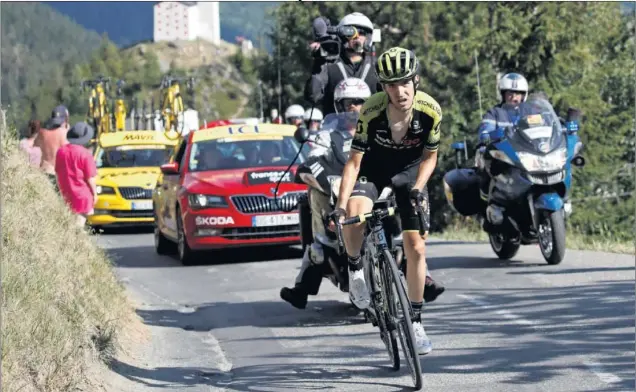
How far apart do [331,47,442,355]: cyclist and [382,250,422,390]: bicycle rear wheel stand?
175 millimetres

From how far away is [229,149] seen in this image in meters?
16.5

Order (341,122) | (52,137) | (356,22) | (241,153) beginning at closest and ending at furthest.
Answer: (341,122)
(356,22)
(52,137)
(241,153)

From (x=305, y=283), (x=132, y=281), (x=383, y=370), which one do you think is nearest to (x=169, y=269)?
(x=132, y=281)

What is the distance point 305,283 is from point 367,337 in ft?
4.27

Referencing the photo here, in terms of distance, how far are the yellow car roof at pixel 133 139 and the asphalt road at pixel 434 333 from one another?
1069 cm

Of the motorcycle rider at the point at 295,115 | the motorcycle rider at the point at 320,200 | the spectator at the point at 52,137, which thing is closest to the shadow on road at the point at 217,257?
the spectator at the point at 52,137

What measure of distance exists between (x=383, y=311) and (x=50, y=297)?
2.06 m

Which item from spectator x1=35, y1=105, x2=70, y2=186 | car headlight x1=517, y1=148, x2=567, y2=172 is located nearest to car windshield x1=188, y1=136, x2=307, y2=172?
spectator x1=35, y1=105, x2=70, y2=186

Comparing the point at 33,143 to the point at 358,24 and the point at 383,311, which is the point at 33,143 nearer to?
the point at 358,24

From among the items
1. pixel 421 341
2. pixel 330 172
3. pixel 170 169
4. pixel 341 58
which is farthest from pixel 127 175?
pixel 421 341

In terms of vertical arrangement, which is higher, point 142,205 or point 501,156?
point 501,156

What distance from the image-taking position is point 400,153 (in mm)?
7840

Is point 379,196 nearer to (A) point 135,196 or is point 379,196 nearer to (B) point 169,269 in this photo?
(B) point 169,269

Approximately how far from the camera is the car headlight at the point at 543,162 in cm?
1230
